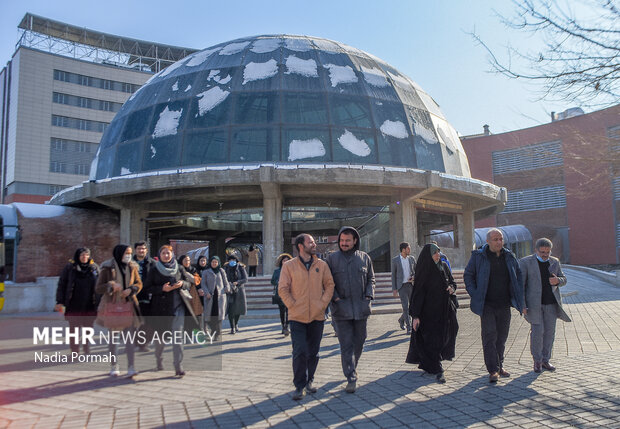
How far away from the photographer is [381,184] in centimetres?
1617

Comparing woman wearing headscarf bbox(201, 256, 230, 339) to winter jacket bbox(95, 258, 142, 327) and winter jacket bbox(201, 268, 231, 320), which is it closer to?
winter jacket bbox(201, 268, 231, 320)

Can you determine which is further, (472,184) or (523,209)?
(523,209)

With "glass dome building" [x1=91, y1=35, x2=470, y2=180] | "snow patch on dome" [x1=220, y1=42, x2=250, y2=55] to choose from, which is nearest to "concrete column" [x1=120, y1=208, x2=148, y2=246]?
"glass dome building" [x1=91, y1=35, x2=470, y2=180]

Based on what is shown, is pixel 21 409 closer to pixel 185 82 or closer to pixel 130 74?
pixel 185 82

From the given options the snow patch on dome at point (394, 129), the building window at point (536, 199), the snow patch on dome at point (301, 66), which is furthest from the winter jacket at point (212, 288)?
the building window at point (536, 199)

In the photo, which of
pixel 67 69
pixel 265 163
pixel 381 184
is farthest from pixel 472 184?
pixel 67 69

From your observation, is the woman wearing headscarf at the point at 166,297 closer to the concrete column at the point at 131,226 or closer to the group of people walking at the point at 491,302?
the group of people walking at the point at 491,302

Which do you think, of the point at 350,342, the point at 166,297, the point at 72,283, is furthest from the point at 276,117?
the point at 350,342

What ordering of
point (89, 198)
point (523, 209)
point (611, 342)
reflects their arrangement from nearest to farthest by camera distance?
point (611, 342)
point (89, 198)
point (523, 209)

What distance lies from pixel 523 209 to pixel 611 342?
113 feet

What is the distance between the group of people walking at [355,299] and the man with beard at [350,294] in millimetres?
11

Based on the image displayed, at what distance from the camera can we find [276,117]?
1708cm

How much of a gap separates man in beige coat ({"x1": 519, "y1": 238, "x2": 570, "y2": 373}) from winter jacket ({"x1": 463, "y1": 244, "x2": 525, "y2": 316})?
369 millimetres

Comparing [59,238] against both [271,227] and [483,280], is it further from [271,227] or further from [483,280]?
[483,280]
